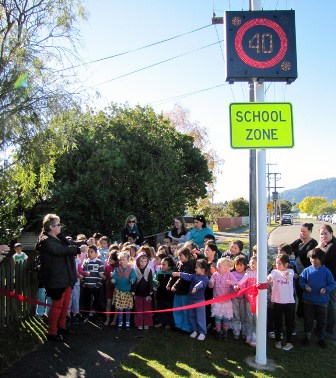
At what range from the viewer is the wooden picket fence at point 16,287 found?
629 centimetres

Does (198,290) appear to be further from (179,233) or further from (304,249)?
(179,233)

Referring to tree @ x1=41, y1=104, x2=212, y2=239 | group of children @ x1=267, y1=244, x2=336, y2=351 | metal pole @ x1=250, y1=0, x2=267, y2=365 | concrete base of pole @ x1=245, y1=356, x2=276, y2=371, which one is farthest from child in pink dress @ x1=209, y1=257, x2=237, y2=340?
tree @ x1=41, y1=104, x2=212, y2=239

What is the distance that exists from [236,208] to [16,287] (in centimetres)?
6409

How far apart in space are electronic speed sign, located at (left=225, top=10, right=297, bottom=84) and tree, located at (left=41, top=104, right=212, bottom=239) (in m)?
10.1

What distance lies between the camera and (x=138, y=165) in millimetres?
16594

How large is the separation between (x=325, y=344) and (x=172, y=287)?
248 cm

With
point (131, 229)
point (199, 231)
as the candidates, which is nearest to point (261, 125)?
point (199, 231)

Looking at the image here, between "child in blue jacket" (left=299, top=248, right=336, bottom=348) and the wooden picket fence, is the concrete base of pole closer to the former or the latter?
"child in blue jacket" (left=299, top=248, right=336, bottom=348)

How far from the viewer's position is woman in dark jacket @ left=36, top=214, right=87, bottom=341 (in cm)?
591

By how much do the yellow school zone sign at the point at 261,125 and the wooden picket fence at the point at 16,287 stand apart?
164 inches

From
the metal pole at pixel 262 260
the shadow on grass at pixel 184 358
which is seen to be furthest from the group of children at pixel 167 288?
the metal pole at pixel 262 260

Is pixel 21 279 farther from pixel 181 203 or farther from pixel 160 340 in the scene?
pixel 181 203

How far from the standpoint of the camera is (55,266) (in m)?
5.98

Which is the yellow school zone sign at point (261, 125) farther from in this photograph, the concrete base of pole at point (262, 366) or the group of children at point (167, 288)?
the concrete base of pole at point (262, 366)
